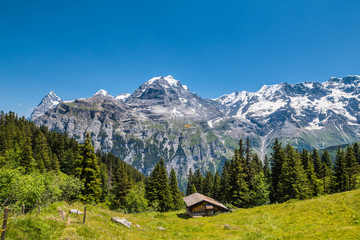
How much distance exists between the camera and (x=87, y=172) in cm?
4216

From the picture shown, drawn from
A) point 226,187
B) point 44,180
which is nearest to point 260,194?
point 226,187

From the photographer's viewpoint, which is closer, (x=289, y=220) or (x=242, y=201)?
(x=289, y=220)

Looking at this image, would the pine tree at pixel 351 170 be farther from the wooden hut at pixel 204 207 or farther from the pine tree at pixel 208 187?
the pine tree at pixel 208 187

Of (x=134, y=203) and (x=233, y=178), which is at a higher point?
(x=233, y=178)

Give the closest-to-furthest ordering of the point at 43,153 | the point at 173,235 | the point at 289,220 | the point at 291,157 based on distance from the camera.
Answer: the point at 173,235 → the point at 289,220 → the point at 291,157 → the point at 43,153

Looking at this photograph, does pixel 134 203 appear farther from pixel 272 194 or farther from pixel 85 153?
pixel 272 194

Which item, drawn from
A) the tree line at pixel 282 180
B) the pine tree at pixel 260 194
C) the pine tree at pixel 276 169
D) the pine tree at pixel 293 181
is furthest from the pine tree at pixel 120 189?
the pine tree at pixel 293 181

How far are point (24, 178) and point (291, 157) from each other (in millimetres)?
56190

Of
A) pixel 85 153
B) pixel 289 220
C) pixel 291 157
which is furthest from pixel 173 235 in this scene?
pixel 291 157

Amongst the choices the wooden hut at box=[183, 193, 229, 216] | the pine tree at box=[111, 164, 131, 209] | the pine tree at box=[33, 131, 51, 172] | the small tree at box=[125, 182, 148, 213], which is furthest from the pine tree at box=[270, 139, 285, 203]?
the pine tree at box=[33, 131, 51, 172]

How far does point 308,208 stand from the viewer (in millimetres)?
30375

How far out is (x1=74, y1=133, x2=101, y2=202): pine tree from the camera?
4144 centimetres

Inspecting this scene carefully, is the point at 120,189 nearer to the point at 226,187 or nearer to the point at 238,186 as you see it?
the point at 226,187

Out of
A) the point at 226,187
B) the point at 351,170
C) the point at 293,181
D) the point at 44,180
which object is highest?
the point at 351,170
